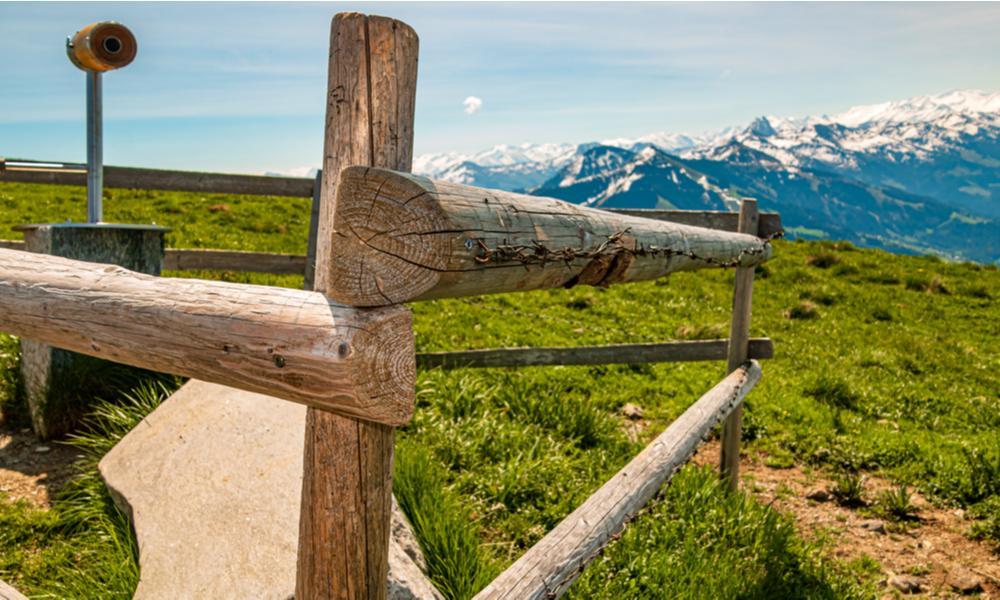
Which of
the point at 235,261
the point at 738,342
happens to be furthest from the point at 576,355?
the point at 235,261

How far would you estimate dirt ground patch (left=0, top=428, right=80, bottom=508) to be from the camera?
15.1 ft

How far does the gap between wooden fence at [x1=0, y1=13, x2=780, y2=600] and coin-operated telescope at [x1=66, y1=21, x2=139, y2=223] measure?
319cm

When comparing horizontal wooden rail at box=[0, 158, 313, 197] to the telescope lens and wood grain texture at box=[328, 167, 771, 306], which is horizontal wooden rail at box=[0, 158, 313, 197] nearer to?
the telescope lens

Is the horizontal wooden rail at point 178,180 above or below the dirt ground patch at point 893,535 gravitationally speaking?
above

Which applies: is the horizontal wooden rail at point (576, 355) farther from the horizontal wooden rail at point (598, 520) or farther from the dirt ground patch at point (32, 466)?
the dirt ground patch at point (32, 466)

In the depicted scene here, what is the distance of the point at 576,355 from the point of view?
6.78 metres

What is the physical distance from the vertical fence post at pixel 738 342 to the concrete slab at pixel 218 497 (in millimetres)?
3157

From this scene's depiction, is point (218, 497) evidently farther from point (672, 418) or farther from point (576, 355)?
point (672, 418)

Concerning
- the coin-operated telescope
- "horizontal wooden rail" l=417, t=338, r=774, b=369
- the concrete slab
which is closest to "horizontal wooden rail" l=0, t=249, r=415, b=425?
the concrete slab

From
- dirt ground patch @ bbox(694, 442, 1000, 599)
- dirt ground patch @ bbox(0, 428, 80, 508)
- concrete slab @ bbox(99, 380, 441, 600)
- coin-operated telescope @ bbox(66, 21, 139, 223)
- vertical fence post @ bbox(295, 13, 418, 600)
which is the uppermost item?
coin-operated telescope @ bbox(66, 21, 139, 223)

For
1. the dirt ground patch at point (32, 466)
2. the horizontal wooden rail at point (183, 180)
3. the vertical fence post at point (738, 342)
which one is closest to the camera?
the dirt ground patch at point (32, 466)

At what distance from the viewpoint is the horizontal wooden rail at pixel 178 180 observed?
23.3 feet

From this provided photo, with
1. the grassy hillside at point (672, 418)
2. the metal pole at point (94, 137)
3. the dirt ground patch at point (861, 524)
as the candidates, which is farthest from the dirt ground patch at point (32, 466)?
the metal pole at point (94, 137)

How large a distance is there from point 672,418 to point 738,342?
6.34 feet
